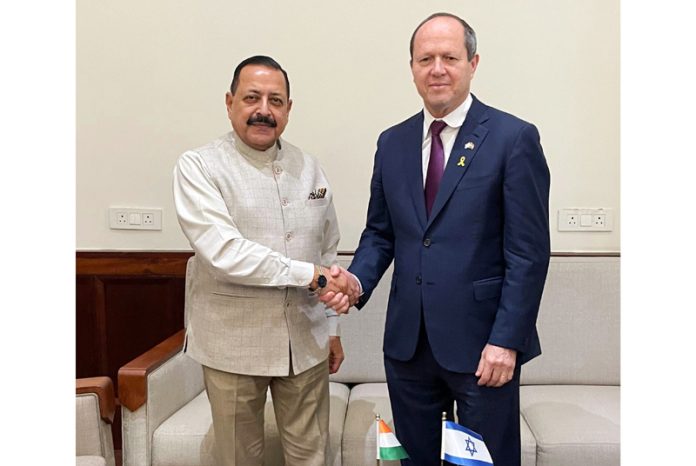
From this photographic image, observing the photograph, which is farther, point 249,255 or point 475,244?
point 249,255

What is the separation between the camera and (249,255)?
1.90 metres

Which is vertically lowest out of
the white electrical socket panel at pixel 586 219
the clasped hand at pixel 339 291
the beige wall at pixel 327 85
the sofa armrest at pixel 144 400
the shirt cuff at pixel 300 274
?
the sofa armrest at pixel 144 400

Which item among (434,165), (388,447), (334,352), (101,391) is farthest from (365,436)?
(434,165)

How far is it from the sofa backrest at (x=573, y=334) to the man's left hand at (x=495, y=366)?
1049 mm

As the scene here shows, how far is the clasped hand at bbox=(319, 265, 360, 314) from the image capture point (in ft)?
6.51

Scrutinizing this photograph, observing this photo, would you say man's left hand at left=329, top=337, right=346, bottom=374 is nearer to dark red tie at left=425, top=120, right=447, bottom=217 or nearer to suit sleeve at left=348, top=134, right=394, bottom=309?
suit sleeve at left=348, top=134, right=394, bottom=309

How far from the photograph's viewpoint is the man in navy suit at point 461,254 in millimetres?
1751

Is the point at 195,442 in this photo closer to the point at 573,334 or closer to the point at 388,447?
the point at 388,447

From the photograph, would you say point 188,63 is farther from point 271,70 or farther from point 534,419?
point 534,419

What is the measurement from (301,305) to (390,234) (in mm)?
343

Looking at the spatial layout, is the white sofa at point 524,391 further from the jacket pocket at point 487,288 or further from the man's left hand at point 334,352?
the jacket pocket at point 487,288

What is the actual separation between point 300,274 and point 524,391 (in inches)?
47.3

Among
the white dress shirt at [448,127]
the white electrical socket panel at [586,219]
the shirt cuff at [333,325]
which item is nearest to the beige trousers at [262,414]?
the shirt cuff at [333,325]
